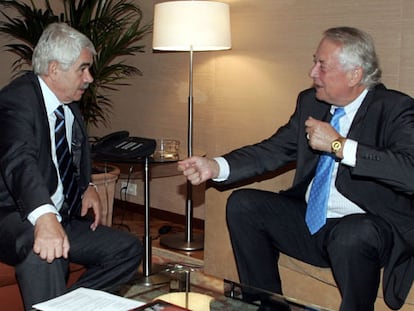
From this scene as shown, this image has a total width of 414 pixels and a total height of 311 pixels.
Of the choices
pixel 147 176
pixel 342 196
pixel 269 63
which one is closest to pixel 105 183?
pixel 147 176

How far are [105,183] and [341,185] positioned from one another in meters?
1.74

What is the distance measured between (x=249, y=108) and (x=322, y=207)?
91 cm

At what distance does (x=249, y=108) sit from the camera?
313 centimetres

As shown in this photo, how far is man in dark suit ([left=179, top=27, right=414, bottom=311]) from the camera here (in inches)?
83.4

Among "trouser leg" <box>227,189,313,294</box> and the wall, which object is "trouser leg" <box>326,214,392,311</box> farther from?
the wall

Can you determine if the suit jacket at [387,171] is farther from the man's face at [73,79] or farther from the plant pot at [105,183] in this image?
the plant pot at [105,183]

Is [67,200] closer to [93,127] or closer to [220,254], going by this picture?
[220,254]

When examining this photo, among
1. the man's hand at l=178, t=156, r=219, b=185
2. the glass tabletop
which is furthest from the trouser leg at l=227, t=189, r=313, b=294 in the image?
the glass tabletop

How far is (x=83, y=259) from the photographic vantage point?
2311 mm

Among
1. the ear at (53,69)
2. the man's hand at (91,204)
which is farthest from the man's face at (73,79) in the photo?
the man's hand at (91,204)

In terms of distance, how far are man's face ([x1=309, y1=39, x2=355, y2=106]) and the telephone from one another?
84cm

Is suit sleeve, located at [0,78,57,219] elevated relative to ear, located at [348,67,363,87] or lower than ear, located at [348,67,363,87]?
lower

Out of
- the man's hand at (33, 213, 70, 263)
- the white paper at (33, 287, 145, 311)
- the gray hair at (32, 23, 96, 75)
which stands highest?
the gray hair at (32, 23, 96, 75)

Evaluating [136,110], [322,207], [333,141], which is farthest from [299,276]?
[136,110]
